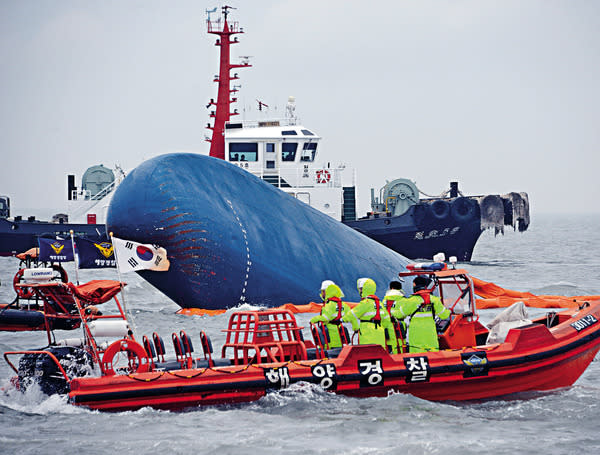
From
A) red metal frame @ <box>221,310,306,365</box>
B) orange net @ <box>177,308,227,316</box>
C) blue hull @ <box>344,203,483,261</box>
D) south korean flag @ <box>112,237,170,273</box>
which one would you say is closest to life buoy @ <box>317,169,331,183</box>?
blue hull @ <box>344,203,483,261</box>

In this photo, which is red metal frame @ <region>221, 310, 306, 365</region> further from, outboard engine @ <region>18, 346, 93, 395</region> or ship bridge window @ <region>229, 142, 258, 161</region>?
ship bridge window @ <region>229, 142, 258, 161</region>

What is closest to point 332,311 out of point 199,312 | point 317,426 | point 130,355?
point 317,426

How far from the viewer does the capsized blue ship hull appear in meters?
16.2

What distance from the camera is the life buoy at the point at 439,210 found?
1318 inches

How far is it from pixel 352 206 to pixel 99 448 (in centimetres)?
2556

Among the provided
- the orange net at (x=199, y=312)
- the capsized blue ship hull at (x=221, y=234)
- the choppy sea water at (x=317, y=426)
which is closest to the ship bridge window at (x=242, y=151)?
the capsized blue ship hull at (x=221, y=234)

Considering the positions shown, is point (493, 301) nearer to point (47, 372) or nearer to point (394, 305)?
point (394, 305)

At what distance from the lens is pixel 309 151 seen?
1144 inches

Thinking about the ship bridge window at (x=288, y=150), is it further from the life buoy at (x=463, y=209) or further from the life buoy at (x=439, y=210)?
the life buoy at (x=463, y=209)

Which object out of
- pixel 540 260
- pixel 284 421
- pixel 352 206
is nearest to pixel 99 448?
pixel 284 421

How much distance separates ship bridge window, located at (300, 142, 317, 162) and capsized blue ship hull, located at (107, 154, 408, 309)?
9.95 metres

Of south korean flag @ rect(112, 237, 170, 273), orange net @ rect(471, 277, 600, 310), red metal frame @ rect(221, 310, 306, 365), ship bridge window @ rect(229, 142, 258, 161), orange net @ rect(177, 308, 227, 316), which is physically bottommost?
orange net @ rect(177, 308, 227, 316)

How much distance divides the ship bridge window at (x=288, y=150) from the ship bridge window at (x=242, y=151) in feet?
3.45

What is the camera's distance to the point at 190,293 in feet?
54.7
